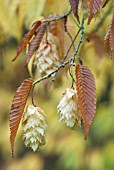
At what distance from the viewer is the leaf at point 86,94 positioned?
106 cm

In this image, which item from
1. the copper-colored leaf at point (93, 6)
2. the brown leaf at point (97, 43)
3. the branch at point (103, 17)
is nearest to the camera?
the copper-colored leaf at point (93, 6)

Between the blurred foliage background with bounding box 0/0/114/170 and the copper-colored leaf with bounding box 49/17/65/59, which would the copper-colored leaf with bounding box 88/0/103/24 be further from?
the blurred foliage background with bounding box 0/0/114/170

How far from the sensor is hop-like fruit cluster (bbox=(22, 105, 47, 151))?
1141 millimetres

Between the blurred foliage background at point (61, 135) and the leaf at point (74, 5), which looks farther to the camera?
the blurred foliage background at point (61, 135)

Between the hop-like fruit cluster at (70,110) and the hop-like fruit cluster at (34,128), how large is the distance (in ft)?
0.14

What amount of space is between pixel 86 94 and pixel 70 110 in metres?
0.06

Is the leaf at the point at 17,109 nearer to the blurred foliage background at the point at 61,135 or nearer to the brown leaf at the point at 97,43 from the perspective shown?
the brown leaf at the point at 97,43

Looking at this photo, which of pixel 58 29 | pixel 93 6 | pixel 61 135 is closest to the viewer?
pixel 93 6

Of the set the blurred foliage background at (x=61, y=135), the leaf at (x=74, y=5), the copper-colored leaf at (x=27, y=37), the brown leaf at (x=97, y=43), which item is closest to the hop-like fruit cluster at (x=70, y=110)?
the leaf at (x=74, y=5)

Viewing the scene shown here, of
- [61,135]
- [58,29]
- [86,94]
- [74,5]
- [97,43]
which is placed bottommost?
[61,135]

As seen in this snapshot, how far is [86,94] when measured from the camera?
1.08 m

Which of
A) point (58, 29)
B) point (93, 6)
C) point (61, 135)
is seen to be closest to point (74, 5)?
point (93, 6)

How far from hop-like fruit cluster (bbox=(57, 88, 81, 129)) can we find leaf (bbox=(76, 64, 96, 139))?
0.06m

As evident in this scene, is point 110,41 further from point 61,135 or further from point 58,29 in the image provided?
point 61,135
